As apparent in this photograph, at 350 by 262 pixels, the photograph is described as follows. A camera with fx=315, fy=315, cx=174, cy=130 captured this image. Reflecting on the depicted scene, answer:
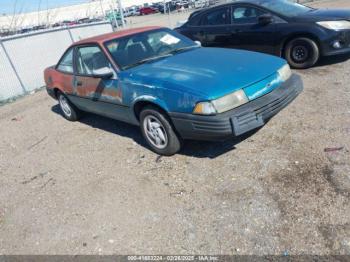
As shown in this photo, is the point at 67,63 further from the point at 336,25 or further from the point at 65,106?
the point at 336,25

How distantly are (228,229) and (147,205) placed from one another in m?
0.96

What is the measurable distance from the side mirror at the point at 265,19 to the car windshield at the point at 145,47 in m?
2.36

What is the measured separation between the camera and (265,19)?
6625mm

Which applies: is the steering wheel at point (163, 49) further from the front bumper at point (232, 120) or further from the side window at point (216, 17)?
the side window at point (216, 17)

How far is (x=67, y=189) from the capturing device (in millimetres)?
4039

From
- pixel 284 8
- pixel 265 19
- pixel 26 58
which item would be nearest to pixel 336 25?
pixel 284 8

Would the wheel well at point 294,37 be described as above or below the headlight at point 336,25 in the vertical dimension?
below

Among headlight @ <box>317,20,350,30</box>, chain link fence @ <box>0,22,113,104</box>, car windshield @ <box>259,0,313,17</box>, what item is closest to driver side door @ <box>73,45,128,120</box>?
car windshield @ <box>259,0,313,17</box>

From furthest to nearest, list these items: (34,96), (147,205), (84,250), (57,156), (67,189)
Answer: (34,96), (57,156), (67,189), (147,205), (84,250)

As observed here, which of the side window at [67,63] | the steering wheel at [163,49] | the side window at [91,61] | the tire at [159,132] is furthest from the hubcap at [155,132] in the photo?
the side window at [67,63]

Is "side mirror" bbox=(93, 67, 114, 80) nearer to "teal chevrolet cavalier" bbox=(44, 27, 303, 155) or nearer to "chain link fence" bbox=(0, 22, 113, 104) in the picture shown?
"teal chevrolet cavalier" bbox=(44, 27, 303, 155)

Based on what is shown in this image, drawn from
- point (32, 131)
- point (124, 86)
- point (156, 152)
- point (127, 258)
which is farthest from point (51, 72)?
point (127, 258)

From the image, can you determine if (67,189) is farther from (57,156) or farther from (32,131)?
(32,131)

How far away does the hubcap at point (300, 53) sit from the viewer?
21.3ft
